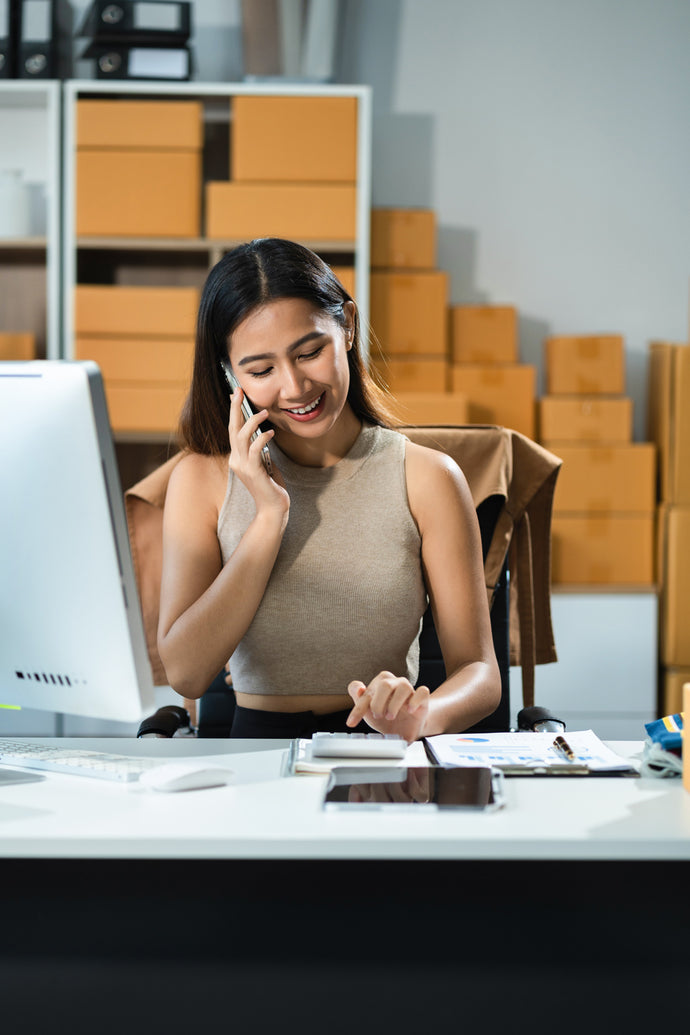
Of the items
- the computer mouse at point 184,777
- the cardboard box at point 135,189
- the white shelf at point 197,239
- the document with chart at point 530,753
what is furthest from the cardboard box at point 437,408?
the computer mouse at point 184,777

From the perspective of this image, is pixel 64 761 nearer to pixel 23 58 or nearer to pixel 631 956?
pixel 631 956

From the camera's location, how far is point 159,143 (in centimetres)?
339

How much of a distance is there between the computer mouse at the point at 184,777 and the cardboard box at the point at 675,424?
2.79 metres

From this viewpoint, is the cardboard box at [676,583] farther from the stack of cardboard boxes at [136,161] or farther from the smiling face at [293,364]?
the smiling face at [293,364]

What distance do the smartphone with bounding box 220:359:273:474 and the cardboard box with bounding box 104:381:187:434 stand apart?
1822 mm

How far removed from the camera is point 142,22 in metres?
3.47

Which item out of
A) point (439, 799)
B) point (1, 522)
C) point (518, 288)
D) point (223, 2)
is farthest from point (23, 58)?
point (439, 799)

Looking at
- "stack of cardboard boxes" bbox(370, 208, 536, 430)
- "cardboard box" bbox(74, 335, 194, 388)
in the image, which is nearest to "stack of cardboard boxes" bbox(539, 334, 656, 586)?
"stack of cardboard boxes" bbox(370, 208, 536, 430)

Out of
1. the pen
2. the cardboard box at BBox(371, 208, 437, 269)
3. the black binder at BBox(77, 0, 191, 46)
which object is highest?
the black binder at BBox(77, 0, 191, 46)

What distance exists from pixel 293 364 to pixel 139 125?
221 cm

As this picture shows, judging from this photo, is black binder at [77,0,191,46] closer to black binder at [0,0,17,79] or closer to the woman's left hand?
black binder at [0,0,17,79]

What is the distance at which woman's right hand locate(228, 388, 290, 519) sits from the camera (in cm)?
148

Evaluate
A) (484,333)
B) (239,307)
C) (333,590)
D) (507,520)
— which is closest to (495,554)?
(507,520)

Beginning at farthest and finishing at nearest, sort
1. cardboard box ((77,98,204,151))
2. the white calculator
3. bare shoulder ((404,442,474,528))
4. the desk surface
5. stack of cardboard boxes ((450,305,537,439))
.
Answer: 1. stack of cardboard boxes ((450,305,537,439))
2. cardboard box ((77,98,204,151))
3. bare shoulder ((404,442,474,528))
4. the white calculator
5. the desk surface
